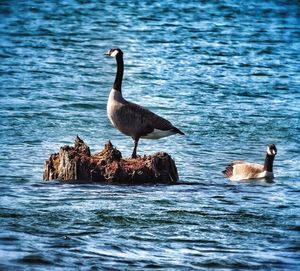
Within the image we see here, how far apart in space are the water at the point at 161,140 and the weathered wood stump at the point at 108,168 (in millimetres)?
270

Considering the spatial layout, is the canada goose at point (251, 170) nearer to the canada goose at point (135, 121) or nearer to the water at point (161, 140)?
the water at point (161, 140)

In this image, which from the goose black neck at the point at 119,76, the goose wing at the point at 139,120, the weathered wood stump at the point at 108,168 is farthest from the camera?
the goose black neck at the point at 119,76

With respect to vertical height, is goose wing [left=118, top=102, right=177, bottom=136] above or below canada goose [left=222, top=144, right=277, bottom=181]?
above

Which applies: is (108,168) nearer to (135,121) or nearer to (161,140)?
(135,121)

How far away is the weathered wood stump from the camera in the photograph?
1692cm

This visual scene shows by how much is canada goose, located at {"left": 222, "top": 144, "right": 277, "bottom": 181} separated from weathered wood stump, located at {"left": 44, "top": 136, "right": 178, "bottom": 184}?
1.62 m

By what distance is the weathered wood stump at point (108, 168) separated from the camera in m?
16.9

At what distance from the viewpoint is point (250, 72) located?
3209 centimetres

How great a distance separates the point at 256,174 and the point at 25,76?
13.2 m

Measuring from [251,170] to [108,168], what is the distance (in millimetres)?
2999

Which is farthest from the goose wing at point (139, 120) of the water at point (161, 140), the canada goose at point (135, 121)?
the water at point (161, 140)

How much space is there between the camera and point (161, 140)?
21875 mm

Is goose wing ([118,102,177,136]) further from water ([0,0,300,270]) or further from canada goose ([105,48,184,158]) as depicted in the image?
water ([0,0,300,270])

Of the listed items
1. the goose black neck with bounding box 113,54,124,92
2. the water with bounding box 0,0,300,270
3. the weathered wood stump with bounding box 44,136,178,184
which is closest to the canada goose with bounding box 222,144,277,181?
the water with bounding box 0,0,300,270
